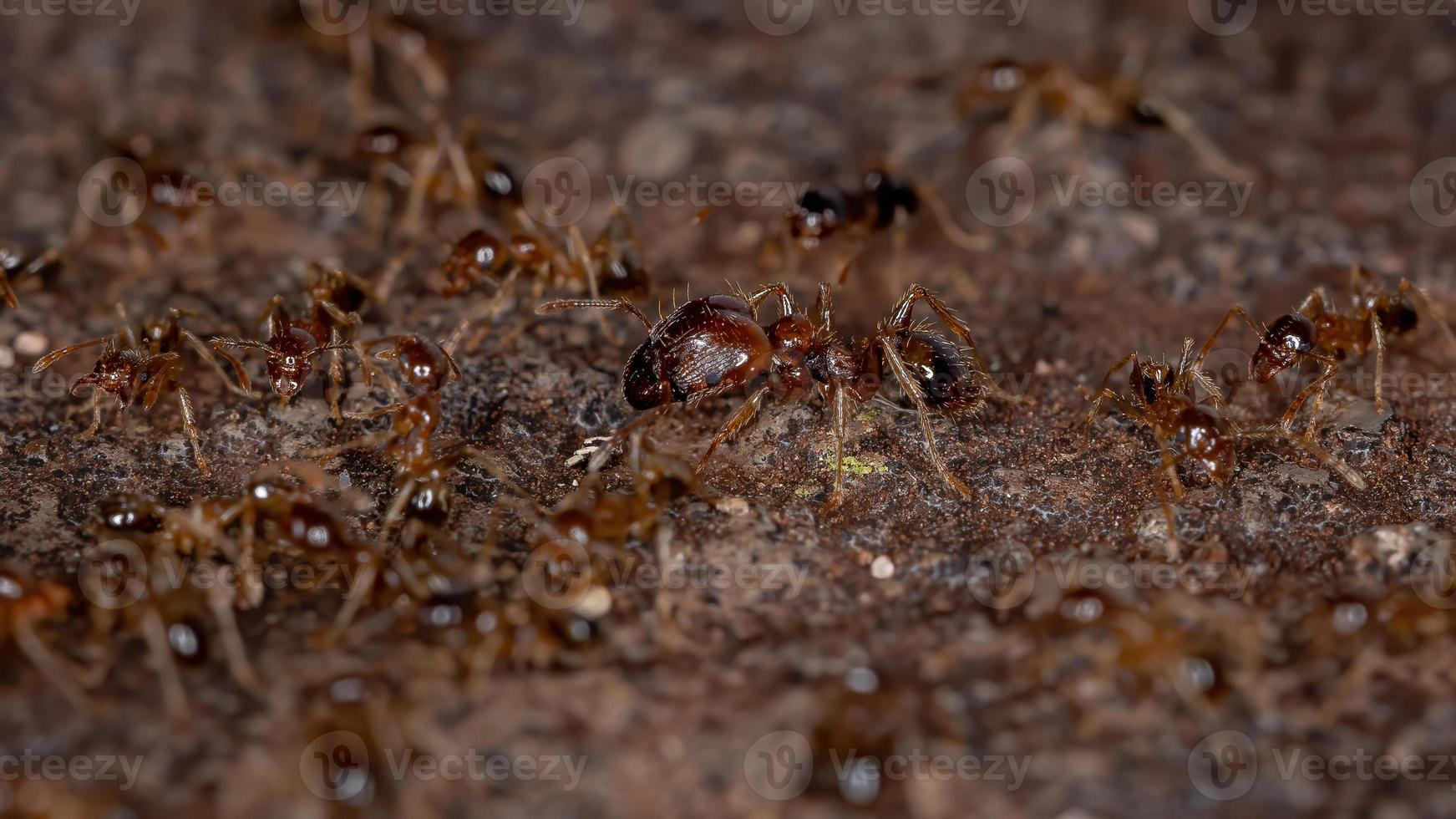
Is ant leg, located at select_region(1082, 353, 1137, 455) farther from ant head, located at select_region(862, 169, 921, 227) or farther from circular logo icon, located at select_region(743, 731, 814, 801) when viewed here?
circular logo icon, located at select_region(743, 731, 814, 801)

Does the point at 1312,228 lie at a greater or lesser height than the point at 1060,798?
greater

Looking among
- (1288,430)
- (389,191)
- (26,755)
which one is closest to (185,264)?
(389,191)

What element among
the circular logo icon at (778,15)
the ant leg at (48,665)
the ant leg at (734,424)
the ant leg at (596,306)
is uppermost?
the circular logo icon at (778,15)

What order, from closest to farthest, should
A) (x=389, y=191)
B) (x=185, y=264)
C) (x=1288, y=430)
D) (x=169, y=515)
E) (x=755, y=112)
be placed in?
(x=169, y=515), (x=1288, y=430), (x=185, y=264), (x=389, y=191), (x=755, y=112)

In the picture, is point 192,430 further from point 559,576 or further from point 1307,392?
point 1307,392

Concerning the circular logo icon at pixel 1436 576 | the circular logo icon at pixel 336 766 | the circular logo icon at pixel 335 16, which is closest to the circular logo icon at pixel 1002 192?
the circular logo icon at pixel 1436 576

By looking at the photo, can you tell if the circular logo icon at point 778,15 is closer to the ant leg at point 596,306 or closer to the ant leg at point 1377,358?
the ant leg at point 596,306

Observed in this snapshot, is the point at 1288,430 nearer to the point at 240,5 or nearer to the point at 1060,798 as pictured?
the point at 1060,798
